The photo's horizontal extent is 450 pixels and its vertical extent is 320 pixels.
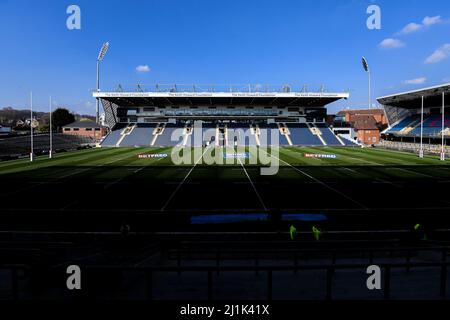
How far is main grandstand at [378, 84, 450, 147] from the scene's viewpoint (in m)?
56.2

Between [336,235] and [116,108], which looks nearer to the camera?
[336,235]

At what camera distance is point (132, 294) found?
6.11m

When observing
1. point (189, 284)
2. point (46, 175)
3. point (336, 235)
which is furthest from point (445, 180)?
point (46, 175)

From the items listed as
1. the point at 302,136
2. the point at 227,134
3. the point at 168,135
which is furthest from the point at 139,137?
the point at 302,136

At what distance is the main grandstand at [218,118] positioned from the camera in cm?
6675

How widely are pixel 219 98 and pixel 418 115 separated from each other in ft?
137

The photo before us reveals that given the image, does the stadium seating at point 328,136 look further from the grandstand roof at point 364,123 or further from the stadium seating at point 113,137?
the stadium seating at point 113,137

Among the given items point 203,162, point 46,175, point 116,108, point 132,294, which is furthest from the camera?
point 116,108

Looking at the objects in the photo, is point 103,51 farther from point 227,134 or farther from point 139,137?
point 227,134

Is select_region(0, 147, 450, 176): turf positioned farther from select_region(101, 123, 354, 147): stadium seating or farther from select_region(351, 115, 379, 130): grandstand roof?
select_region(351, 115, 379, 130): grandstand roof

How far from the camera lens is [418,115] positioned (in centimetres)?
7075

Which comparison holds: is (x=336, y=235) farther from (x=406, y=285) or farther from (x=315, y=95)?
(x=315, y=95)

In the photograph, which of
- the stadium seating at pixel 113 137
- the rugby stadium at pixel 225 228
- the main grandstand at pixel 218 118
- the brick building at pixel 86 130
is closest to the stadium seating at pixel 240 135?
the main grandstand at pixel 218 118
